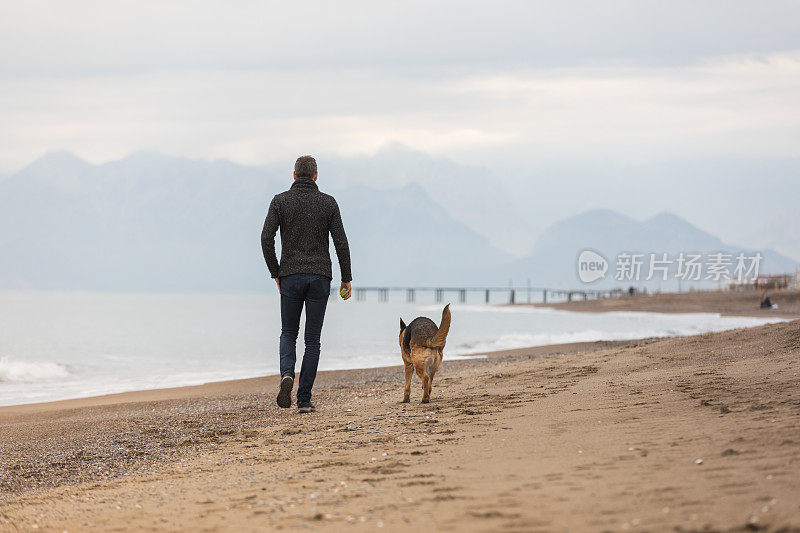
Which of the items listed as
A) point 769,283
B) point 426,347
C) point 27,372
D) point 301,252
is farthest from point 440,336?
point 769,283

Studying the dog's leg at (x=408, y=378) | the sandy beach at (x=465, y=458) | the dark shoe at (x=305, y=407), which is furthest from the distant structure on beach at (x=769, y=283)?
the dark shoe at (x=305, y=407)

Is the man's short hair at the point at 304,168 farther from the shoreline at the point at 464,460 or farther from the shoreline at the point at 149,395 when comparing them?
the shoreline at the point at 149,395

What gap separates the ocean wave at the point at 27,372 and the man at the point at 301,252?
459 inches

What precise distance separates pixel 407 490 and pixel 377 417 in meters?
3.23

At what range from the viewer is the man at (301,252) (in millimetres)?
8281

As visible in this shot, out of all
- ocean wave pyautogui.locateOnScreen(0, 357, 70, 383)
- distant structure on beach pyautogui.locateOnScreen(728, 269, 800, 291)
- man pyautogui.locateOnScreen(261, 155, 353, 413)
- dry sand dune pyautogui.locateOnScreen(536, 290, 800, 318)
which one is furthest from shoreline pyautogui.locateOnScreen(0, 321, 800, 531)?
distant structure on beach pyautogui.locateOnScreen(728, 269, 800, 291)

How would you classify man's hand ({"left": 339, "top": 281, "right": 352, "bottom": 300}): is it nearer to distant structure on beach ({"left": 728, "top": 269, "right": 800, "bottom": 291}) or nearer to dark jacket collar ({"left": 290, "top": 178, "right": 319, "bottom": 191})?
dark jacket collar ({"left": 290, "top": 178, "right": 319, "bottom": 191})

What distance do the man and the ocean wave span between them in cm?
1167

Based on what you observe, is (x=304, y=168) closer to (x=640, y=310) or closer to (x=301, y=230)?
(x=301, y=230)

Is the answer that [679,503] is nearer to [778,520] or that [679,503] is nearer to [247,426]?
[778,520]

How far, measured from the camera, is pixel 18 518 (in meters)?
5.07

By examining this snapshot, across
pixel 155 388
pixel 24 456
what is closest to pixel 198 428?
pixel 24 456

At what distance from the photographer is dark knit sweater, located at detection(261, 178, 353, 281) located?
8281 mm

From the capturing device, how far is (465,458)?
544 cm
